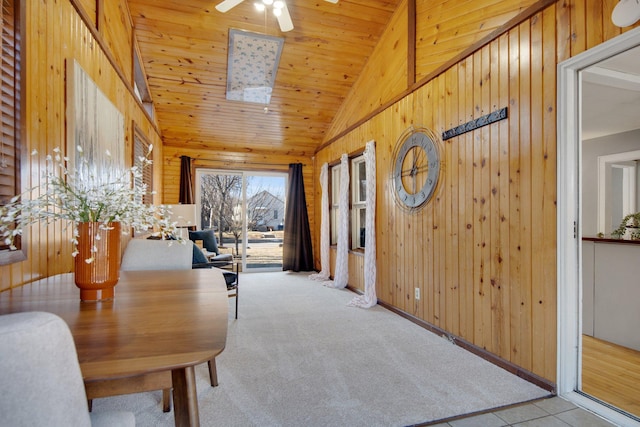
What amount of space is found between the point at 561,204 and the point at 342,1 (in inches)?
127

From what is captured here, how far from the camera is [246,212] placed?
6.33m

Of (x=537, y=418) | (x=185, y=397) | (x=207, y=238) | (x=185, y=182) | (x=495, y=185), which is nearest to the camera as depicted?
(x=185, y=397)

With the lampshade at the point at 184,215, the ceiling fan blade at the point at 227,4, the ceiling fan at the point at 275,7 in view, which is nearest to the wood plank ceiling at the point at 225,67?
the ceiling fan at the point at 275,7

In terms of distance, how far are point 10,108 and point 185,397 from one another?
150 centimetres

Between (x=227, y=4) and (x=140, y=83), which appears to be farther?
(x=140, y=83)

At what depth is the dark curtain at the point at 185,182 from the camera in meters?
5.74

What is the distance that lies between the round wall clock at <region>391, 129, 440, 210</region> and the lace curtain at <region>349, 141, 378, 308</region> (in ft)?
1.48

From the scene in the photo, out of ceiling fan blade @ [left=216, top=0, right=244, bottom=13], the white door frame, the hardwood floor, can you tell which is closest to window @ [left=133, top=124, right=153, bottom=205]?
ceiling fan blade @ [left=216, top=0, right=244, bottom=13]

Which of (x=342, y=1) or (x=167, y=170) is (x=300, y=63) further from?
(x=167, y=170)

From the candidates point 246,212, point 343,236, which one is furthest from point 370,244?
point 246,212

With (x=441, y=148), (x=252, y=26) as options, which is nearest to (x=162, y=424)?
(x=441, y=148)

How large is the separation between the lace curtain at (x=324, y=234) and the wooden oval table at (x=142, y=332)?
422cm

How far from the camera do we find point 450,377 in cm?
222

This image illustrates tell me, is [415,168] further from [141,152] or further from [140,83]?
[140,83]
